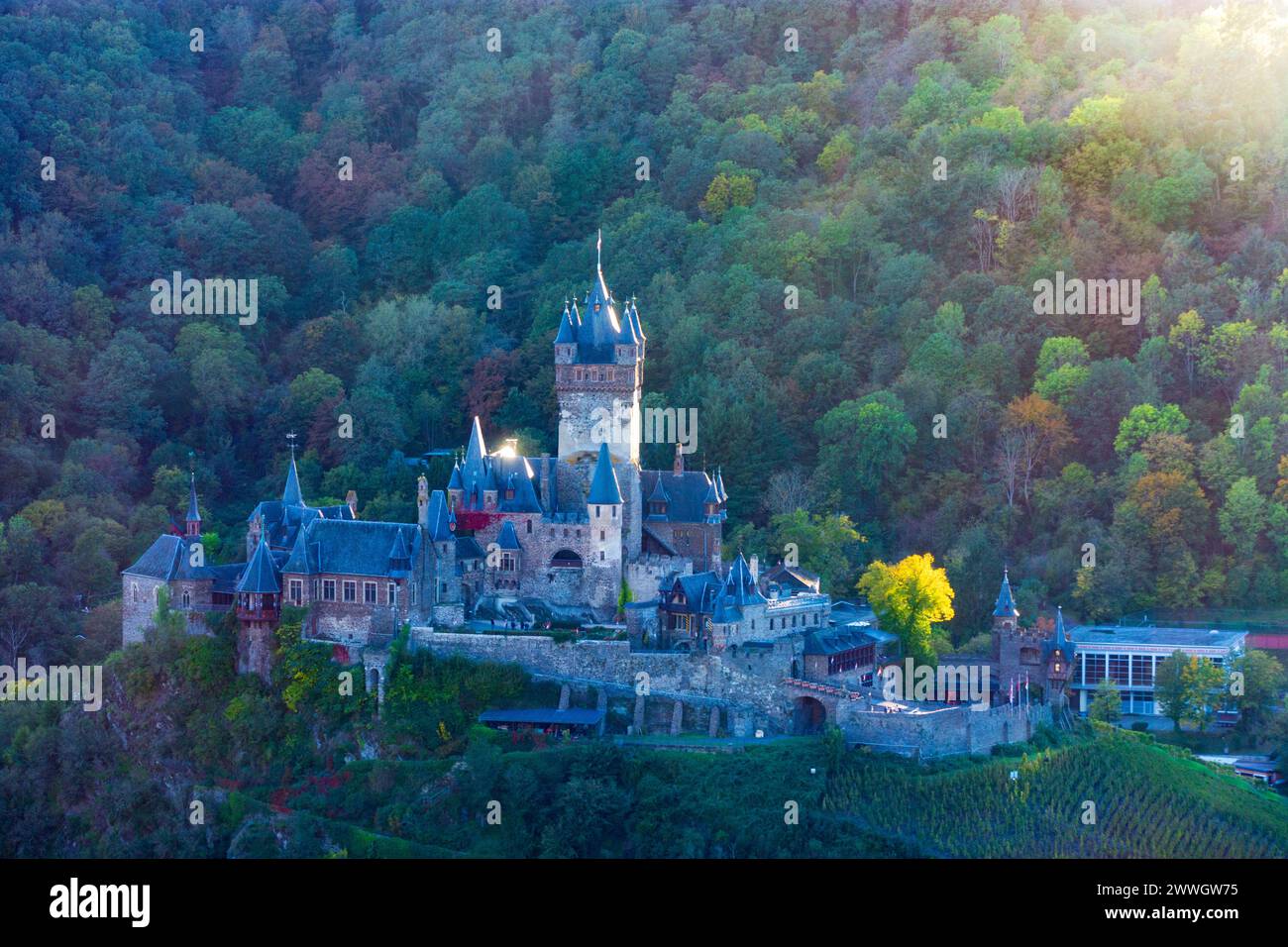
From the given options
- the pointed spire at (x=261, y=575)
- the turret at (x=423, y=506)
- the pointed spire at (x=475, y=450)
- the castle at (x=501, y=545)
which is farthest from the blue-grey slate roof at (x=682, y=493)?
the pointed spire at (x=261, y=575)

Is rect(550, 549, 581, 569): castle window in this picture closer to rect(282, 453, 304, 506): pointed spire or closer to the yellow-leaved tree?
rect(282, 453, 304, 506): pointed spire

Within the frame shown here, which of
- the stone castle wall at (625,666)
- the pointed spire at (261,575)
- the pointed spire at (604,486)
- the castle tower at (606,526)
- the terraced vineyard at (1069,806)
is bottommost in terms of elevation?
the terraced vineyard at (1069,806)

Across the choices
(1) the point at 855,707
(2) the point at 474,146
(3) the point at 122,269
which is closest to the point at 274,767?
(1) the point at 855,707

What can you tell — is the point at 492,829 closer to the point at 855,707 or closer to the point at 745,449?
the point at 855,707

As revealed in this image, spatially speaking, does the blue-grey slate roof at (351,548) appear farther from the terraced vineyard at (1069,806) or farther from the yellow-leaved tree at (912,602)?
the yellow-leaved tree at (912,602)

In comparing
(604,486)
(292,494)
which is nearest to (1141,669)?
(604,486)

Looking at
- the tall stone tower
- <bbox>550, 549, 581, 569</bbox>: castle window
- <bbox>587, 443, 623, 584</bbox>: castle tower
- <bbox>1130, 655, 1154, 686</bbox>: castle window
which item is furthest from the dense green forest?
<bbox>550, 549, 581, 569</bbox>: castle window

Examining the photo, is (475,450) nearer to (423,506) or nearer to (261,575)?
(423,506)
